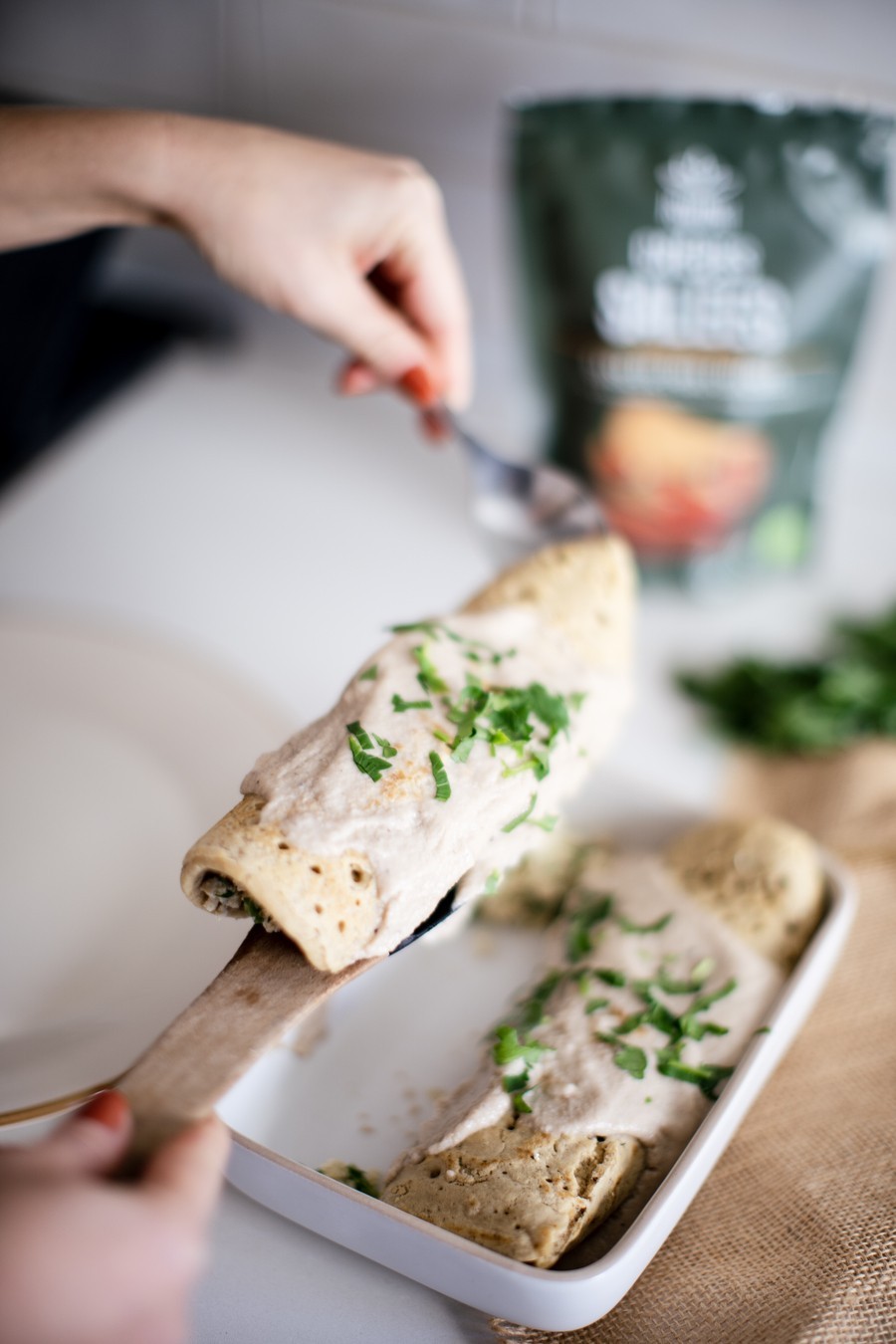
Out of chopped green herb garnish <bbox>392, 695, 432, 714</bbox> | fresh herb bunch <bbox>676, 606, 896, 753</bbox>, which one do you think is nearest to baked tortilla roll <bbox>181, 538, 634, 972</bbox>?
chopped green herb garnish <bbox>392, 695, 432, 714</bbox>

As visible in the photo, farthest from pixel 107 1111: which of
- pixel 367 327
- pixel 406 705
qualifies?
pixel 367 327

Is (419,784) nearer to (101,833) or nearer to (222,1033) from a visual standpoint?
(222,1033)

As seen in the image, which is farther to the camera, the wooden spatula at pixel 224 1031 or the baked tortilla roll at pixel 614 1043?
the baked tortilla roll at pixel 614 1043

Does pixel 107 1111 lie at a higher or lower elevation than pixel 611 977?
higher

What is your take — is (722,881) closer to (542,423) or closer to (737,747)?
(737,747)

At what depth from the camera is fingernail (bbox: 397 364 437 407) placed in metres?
1.00

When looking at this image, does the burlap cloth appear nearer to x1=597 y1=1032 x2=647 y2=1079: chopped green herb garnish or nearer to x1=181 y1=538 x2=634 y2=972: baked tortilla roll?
x1=597 y1=1032 x2=647 y2=1079: chopped green herb garnish

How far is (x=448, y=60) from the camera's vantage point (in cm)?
132

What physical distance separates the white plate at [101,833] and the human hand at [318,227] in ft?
1.10

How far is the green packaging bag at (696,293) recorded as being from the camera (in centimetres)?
110

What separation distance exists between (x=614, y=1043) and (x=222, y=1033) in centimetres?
27

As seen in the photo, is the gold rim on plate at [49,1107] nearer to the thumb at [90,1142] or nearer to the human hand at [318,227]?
the thumb at [90,1142]

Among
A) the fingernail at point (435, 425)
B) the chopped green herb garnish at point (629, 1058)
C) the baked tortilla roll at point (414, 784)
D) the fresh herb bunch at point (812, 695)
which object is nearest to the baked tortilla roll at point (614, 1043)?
the chopped green herb garnish at point (629, 1058)

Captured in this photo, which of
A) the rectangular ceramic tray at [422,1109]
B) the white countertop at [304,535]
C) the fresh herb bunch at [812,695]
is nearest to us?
the rectangular ceramic tray at [422,1109]
